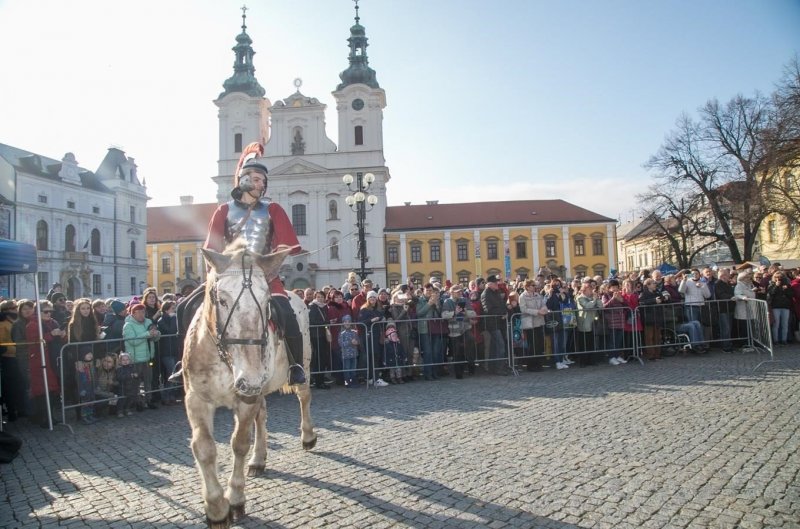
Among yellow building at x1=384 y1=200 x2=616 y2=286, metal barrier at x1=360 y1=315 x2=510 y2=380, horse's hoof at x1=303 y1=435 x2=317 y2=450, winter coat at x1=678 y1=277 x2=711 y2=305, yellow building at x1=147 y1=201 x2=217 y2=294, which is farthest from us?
yellow building at x1=147 y1=201 x2=217 y2=294

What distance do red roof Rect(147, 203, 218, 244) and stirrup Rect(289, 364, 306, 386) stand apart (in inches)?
2621

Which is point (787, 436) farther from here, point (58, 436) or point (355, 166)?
point (355, 166)

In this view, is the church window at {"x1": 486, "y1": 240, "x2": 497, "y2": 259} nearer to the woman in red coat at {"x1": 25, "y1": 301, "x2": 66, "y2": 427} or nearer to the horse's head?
the woman in red coat at {"x1": 25, "y1": 301, "x2": 66, "y2": 427}

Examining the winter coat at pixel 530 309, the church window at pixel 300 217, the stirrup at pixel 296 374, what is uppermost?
the church window at pixel 300 217

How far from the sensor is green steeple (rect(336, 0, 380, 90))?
6131 cm

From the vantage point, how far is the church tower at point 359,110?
60969 mm

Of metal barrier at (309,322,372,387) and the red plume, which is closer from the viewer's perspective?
the red plume

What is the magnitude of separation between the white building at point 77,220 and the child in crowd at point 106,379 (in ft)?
131

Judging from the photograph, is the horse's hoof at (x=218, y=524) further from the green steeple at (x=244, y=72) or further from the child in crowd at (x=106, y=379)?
the green steeple at (x=244, y=72)

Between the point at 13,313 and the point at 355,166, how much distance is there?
5362cm

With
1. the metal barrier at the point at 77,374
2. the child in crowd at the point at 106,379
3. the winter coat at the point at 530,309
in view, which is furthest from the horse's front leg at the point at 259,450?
the winter coat at the point at 530,309

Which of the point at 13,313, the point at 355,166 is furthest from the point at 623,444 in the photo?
the point at 355,166

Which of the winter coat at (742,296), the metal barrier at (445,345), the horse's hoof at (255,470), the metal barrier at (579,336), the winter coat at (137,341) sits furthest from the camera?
the winter coat at (742,296)

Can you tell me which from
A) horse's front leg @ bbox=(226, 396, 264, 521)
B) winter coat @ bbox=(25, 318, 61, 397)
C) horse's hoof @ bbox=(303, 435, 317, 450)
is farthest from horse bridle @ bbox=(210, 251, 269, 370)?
winter coat @ bbox=(25, 318, 61, 397)
